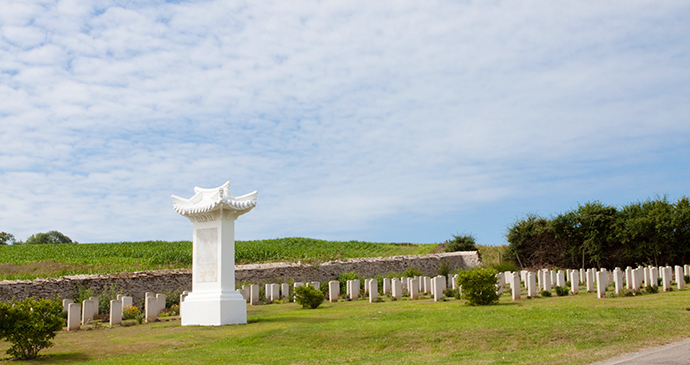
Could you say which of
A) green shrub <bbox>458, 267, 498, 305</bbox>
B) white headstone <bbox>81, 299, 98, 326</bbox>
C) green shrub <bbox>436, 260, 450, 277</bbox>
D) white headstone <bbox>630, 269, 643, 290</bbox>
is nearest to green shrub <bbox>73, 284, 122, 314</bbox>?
white headstone <bbox>81, 299, 98, 326</bbox>

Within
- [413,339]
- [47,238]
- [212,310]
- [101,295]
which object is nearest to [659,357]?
[413,339]

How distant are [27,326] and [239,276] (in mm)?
14599

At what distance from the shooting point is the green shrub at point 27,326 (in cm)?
955

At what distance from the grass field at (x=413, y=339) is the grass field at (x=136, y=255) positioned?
50.5ft

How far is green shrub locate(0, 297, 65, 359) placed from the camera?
9.55m

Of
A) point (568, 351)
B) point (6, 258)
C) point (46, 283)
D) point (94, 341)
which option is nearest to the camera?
point (568, 351)

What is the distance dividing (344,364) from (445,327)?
2.89 metres

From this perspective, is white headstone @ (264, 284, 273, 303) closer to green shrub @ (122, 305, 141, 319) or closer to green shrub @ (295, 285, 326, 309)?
green shrub @ (295, 285, 326, 309)

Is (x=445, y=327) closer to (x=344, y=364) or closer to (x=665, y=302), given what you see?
(x=344, y=364)

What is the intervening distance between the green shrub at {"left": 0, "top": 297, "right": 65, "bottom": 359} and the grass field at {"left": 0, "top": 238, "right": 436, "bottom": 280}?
1524 centimetres

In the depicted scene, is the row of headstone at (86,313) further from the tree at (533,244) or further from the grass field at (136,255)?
the tree at (533,244)

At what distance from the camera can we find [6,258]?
3606 cm

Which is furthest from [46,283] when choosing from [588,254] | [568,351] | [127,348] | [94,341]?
[588,254]

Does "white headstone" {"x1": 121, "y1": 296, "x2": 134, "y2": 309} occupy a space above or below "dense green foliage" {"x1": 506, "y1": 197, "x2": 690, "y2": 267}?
below
